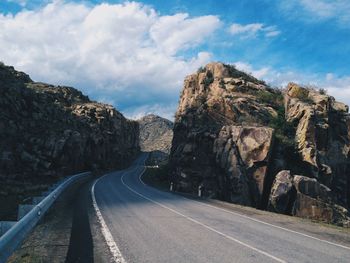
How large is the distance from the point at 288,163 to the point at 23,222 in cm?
2507

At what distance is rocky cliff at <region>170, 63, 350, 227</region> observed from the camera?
24361 mm

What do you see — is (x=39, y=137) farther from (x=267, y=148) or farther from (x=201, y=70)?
(x=267, y=148)

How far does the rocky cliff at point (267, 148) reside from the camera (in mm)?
24361

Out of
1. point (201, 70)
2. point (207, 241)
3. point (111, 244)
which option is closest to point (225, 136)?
point (201, 70)

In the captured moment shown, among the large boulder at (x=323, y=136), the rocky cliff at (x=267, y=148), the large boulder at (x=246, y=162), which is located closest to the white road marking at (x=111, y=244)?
the rocky cliff at (x=267, y=148)

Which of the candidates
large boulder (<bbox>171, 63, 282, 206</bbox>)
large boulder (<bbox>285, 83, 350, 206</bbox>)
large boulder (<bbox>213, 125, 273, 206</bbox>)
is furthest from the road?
large boulder (<bbox>285, 83, 350, 206</bbox>)

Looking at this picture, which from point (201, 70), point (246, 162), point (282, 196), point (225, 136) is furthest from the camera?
point (201, 70)

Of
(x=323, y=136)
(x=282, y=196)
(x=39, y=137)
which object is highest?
(x=323, y=136)

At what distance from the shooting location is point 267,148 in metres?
29.0

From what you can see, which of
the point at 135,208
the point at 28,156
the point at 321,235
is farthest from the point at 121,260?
the point at 28,156

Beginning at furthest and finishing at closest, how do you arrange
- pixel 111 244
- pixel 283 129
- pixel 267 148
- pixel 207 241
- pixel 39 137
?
pixel 39 137 → pixel 283 129 → pixel 267 148 → pixel 207 241 → pixel 111 244

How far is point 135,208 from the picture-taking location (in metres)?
18.4

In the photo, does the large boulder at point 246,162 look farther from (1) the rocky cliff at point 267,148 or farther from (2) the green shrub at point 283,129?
(2) the green shrub at point 283,129

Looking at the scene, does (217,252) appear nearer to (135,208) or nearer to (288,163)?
(135,208)
